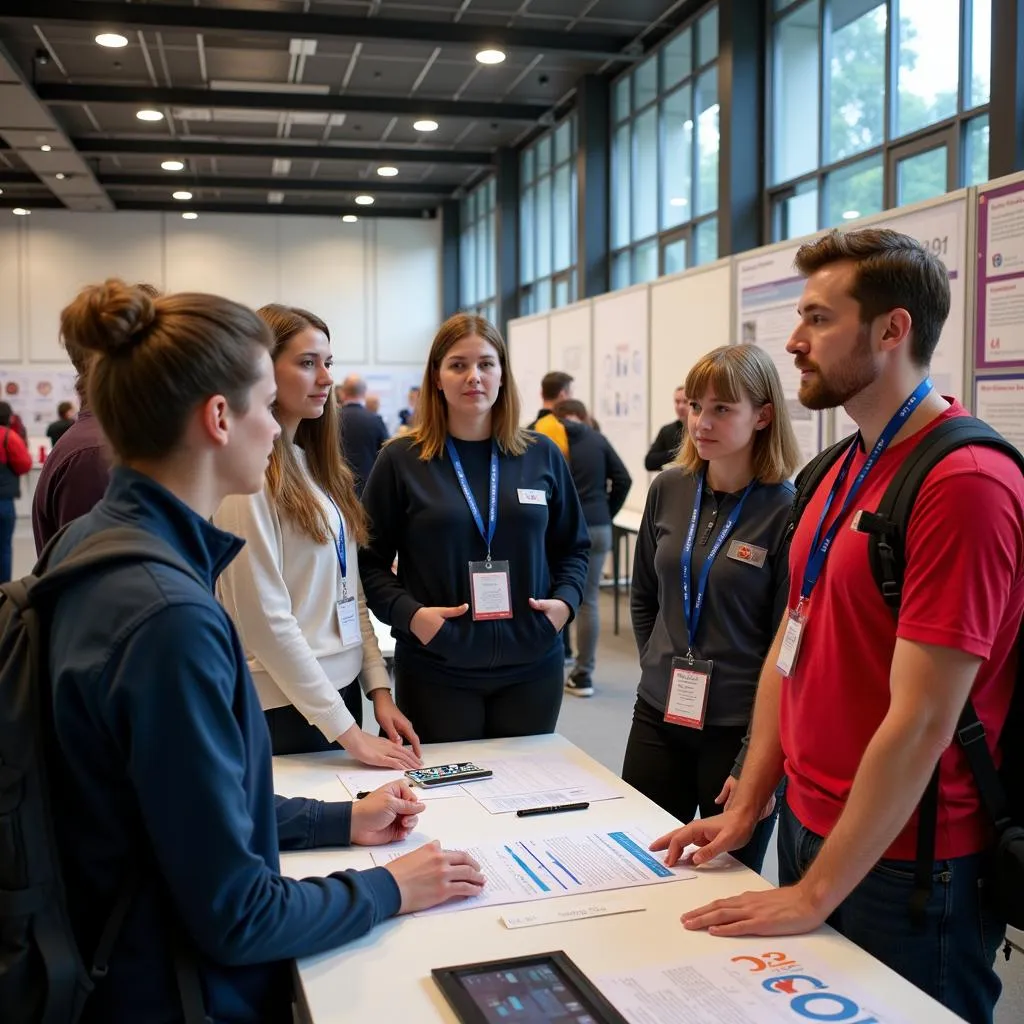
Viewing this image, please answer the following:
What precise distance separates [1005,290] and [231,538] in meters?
3.68

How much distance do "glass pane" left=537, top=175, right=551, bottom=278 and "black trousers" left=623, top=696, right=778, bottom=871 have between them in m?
9.79

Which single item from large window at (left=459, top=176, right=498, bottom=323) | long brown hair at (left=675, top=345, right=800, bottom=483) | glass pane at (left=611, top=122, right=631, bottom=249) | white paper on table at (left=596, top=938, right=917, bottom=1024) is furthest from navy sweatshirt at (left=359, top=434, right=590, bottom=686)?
large window at (left=459, top=176, right=498, bottom=323)

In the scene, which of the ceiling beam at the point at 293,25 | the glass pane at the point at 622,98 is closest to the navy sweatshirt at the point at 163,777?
the ceiling beam at the point at 293,25

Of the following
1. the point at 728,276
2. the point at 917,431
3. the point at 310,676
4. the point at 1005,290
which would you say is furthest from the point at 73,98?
the point at 917,431

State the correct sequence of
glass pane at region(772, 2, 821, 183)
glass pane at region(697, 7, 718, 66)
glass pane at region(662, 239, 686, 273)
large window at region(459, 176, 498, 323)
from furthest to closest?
large window at region(459, 176, 498, 323) < glass pane at region(662, 239, 686, 273) < glass pane at region(697, 7, 718, 66) < glass pane at region(772, 2, 821, 183)

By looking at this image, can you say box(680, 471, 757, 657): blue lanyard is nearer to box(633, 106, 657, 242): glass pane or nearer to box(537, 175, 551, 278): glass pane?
box(633, 106, 657, 242): glass pane

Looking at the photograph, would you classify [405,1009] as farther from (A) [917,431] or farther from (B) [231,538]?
(A) [917,431]

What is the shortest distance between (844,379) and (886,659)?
0.38 meters

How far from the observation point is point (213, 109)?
9688 mm

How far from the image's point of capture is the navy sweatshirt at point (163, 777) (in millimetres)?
1008

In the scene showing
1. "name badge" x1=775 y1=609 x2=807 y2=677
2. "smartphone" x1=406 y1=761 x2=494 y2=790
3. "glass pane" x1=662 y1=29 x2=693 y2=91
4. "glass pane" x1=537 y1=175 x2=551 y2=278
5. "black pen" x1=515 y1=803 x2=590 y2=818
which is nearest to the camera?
"name badge" x1=775 y1=609 x2=807 y2=677

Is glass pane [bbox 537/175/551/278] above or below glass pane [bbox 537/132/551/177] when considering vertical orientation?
below

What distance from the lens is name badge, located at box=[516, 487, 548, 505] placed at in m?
2.40

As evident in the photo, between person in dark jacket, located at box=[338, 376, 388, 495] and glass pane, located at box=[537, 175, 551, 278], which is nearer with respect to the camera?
person in dark jacket, located at box=[338, 376, 388, 495]
